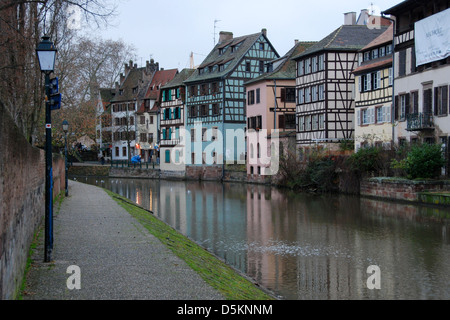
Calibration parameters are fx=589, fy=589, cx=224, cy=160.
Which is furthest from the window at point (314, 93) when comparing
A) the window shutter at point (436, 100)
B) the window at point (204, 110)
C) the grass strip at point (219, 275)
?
the grass strip at point (219, 275)

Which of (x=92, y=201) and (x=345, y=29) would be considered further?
(x=345, y=29)

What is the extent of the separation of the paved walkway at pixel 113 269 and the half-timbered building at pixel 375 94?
24.3m

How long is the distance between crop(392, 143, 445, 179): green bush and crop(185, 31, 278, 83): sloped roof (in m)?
31.3

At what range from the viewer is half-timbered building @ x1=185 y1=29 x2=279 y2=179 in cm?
5916

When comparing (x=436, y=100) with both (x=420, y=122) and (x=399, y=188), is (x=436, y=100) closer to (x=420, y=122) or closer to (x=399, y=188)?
(x=420, y=122)

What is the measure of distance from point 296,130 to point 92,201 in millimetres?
25902

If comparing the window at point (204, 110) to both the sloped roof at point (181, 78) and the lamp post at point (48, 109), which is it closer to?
the sloped roof at point (181, 78)

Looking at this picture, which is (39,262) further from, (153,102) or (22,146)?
(153,102)

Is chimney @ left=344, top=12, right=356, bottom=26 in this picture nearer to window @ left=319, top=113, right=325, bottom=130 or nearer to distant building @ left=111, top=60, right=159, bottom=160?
window @ left=319, top=113, right=325, bottom=130

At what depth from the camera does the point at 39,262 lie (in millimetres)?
10820

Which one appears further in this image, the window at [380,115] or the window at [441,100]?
the window at [380,115]

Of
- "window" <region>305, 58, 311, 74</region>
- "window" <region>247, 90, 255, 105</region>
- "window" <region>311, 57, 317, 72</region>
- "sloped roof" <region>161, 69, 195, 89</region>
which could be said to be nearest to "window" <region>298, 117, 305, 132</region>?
"window" <region>305, 58, 311, 74</region>

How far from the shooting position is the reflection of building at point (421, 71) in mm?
30562
